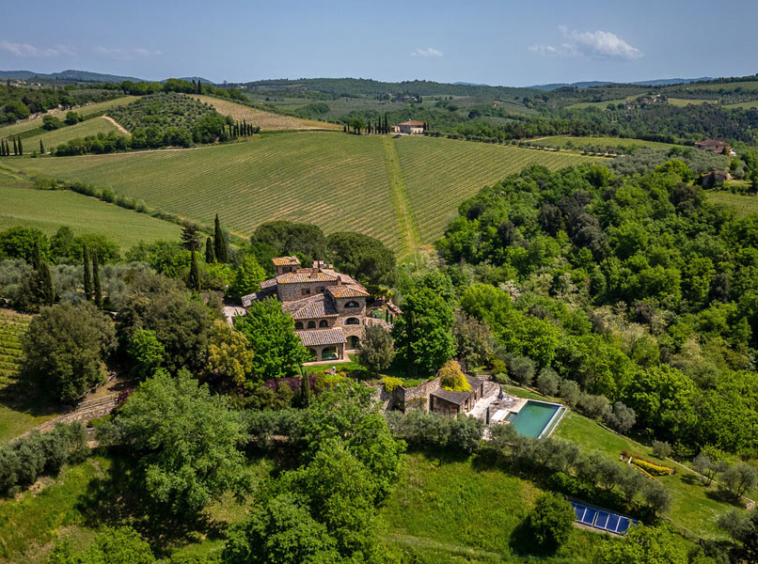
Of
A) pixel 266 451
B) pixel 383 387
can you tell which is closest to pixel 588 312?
pixel 383 387

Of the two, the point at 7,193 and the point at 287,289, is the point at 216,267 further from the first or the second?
the point at 7,193

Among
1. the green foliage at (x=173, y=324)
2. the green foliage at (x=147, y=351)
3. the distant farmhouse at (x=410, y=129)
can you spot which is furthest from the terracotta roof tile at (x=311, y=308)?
the distant farmhouse at (x=410, y=129)

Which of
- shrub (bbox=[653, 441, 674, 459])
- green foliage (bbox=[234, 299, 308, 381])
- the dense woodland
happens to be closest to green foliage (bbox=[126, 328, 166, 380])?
the dense woodland

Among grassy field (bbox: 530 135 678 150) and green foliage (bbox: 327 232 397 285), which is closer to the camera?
green foliage (bbox: 327 232 397 285)

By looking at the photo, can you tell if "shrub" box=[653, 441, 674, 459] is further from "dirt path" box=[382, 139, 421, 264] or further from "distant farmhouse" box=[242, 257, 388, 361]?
"dirt path" box=[382, 139, 421, 264]

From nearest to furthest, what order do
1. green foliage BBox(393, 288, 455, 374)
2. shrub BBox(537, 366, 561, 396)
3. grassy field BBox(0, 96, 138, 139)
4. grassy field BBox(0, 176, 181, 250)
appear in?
A: 1. green foliage BBox(393, 288, 455, 374)
2. shrub BBox(537, 366, 561, 396)
3. grassy field BBox(0, 176, 181, 250)
4. grassy field BBox(0, 96, 138, 139)

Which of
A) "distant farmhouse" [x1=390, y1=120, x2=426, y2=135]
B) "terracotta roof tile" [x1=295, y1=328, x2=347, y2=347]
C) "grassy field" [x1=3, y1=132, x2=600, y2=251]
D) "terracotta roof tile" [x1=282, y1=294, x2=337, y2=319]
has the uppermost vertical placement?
"distant farmhouse" [x1=390, y1=120, x2=426, y2=135]

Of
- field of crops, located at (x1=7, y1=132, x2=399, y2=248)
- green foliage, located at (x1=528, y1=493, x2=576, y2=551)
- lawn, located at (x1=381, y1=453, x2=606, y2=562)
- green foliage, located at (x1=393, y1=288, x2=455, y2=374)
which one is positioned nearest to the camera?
green foliage, located at (x1=528, y1=493, x2=576, y2=551)
